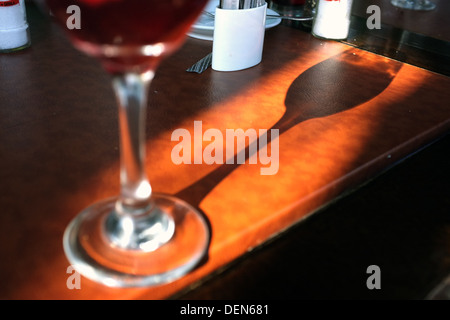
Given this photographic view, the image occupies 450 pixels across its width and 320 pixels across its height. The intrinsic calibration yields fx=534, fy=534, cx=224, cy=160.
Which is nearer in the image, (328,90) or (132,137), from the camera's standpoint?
(132,137)

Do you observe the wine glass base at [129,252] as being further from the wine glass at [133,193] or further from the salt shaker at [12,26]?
the salt shaker at [12,26]

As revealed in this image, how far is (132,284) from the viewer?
32 cm

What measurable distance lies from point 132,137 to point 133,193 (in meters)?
0.04

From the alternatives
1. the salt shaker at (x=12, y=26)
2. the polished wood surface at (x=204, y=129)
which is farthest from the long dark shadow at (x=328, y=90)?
the salt shaker at (x=12, y=26)

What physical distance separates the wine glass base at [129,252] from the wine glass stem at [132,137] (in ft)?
0.08

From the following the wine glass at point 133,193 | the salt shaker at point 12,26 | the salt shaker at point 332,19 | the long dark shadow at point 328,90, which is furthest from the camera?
the salt shaker at point 332,19

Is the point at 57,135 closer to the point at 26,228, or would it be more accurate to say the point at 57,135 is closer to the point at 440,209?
the point at 26,228

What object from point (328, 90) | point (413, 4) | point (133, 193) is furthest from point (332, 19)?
point (133, 193)

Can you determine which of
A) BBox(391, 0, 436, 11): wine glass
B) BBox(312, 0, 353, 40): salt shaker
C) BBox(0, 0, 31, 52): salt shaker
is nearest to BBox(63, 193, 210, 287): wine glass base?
BBox(0, 0, 31, 52): salt shaker

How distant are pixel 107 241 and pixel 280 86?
321 mm

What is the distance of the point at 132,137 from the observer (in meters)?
0.33

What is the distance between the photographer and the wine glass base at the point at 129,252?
327 millimetres

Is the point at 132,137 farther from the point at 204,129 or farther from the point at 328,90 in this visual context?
the point at 328,90

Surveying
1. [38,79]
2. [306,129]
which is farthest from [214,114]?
[38,79]
